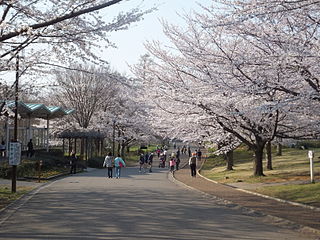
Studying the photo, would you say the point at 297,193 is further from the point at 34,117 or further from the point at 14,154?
the point at 34,117

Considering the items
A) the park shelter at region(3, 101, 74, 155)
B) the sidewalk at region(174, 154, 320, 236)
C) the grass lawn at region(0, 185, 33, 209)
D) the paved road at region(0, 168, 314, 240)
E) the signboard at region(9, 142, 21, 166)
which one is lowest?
the sidewalk at region(174, 154, 320, 236)

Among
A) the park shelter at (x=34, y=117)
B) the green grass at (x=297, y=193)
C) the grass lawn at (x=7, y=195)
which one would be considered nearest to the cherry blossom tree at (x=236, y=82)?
the green grass at (x=297, y=193)

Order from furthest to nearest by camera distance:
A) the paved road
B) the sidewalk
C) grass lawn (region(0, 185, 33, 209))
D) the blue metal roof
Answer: the blue metal roof, grass lawn (region(0, 185, 33, 209)), the sidewalk, the paved road

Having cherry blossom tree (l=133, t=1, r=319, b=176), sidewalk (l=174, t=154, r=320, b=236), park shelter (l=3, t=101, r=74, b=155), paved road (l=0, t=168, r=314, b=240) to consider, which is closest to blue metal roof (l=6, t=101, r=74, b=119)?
park shelter (l=3, t=101, r=74, b=155)

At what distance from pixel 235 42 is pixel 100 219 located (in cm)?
1072

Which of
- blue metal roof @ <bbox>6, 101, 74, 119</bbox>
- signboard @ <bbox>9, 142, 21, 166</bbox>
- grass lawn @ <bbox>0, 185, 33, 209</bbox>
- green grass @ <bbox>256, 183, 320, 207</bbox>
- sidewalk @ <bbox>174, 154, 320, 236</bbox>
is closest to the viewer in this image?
sidewalk @ <bbox>174, 154, 320, 236</bbox>

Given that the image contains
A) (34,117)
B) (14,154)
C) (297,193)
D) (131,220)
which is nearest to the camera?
(131,220)

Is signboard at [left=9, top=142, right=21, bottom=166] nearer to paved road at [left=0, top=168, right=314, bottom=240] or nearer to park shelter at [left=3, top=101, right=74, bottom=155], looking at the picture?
paved road at [left=0, top=168, right=314, bottom=240]

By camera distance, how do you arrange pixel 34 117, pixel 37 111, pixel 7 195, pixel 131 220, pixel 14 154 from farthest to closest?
pixel 34 117 → pixel 37 111 → pixel 14 154 → pixel 7 195 → pixel 131 220

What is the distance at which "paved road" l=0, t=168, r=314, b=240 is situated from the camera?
8508mm

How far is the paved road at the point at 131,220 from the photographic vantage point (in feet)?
27.9

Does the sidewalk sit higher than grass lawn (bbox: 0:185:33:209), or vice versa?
grass lawn (bbox: 0:185:33:209)

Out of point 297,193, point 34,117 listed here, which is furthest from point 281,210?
point 34,117

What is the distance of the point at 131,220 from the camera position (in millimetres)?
10180
